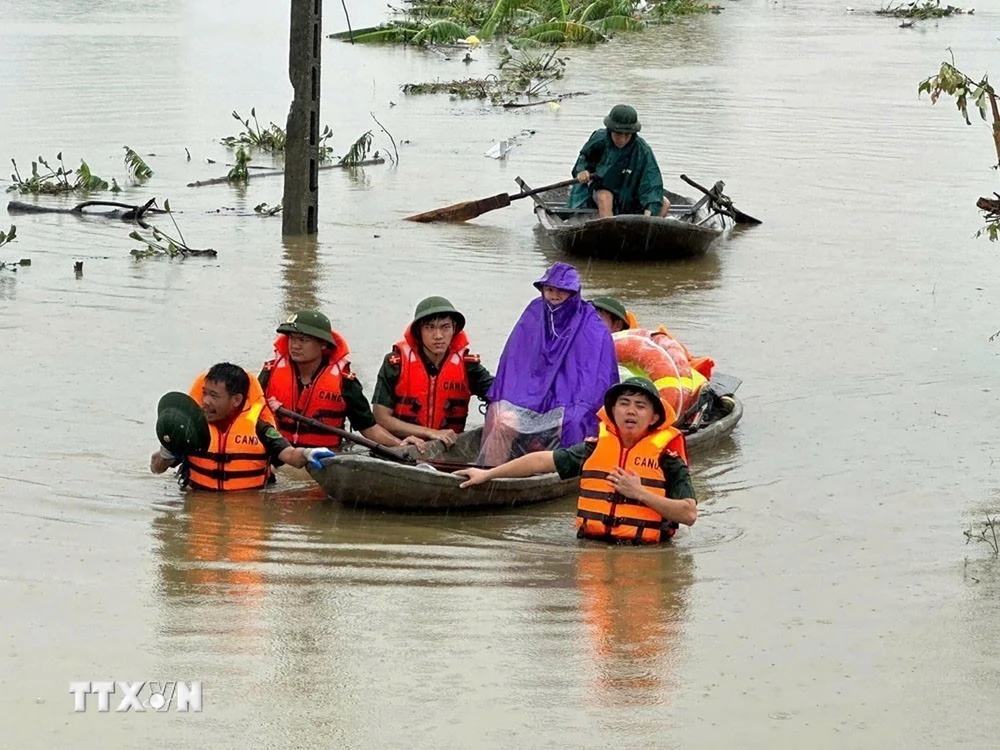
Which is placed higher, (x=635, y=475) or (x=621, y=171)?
(x=621, y=171)

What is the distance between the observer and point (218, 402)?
8.20m

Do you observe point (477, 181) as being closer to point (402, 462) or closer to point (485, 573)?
point (402, 462)

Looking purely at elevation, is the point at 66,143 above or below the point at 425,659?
above

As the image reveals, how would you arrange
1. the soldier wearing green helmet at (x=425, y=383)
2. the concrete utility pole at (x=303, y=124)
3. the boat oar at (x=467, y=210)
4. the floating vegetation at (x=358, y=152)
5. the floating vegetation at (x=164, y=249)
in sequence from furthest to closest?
1. the floating vegetation at (x=358, y=152)
2. the boat oar at (x=467, y=210)
3. the concrete utility pole at (x=303, y=124)
4. the floating vegetation at (x=164, y=249)
5. the soldier wearing green helmet at (x=425, y=383)

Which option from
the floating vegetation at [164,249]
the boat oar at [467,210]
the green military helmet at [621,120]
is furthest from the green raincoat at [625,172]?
the floating vegetation at [164,249]

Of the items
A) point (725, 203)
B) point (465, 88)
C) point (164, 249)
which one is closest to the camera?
point (164, 249)

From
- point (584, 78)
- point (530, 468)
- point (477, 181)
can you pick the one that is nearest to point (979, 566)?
point (530, 468)

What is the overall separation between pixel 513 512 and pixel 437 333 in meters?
1.15

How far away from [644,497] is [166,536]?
2196 millimetres

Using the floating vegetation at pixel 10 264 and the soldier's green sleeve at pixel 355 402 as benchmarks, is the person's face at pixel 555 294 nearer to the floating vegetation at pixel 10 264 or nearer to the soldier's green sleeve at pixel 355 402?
the soldier's green sleeve at pixel 355 402

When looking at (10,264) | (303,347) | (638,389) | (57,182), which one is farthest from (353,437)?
(57,182)

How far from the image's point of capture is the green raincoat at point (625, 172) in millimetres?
15391

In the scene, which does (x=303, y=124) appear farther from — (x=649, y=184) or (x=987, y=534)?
(x=987, y=534)

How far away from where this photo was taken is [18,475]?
28.8ft
